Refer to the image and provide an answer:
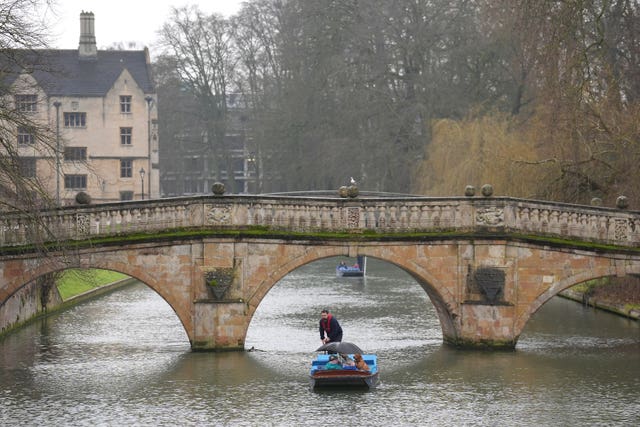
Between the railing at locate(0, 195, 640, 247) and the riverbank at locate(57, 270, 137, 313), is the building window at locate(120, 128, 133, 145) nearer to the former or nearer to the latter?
the riverbank at locate(57, 270, 137, 313)

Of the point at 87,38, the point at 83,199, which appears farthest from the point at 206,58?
the point at 83,199

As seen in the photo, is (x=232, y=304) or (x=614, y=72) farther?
(x=614, y=72)

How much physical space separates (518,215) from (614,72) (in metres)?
11.5

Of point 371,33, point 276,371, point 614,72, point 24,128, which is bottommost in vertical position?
point 276,371

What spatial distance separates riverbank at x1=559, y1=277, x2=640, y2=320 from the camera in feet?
113

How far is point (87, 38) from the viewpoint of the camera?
245 feet

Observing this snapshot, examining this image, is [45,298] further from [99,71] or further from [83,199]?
[99,71]

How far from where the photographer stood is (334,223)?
27.8 m

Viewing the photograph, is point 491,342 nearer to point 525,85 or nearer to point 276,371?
point 276,371

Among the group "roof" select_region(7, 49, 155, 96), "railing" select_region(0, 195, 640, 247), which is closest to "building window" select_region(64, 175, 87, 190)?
"roof" select_region(7, 49, 155, 96)

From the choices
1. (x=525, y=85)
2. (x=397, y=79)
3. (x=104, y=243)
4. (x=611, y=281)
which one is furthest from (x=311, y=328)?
(x=397, y=79)

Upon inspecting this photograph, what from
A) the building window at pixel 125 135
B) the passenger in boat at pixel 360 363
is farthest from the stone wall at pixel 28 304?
the building window at pixel 125 135

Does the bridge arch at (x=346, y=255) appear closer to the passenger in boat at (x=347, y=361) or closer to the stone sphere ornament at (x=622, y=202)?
the passenger in boat at (x=347, y=361)

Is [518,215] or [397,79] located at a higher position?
[397,79]
